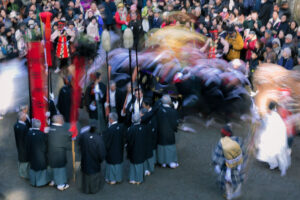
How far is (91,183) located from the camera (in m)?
7.89

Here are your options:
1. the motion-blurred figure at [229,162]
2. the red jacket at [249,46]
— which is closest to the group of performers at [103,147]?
the motion-blurred figure at [229,162]

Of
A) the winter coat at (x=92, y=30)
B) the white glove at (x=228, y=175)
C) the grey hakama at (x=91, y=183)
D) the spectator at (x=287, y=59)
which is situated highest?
the winter coat at (x=92, y=30)

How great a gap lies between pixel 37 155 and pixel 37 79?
1.64 meters

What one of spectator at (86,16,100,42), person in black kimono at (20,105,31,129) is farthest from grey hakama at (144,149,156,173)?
spectator at (86,16,100,42)

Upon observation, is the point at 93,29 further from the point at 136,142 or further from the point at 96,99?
the point at 136,142

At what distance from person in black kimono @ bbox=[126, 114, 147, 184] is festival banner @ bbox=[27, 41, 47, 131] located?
79.0 inches

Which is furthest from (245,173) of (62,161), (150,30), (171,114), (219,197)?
(150,30)

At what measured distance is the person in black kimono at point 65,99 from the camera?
966 centimetres

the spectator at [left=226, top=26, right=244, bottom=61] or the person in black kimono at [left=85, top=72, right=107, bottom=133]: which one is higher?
the spectator at [left=226, top=26, right=244, bottom=61]

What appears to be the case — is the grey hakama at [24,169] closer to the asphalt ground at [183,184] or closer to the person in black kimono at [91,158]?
the asphalt ground at [183,184]

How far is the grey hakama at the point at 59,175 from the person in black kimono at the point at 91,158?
0.38 m

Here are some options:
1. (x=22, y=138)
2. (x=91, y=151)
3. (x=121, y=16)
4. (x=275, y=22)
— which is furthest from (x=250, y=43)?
(x=22, y=138)

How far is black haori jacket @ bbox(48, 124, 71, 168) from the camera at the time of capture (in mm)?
→ 7832

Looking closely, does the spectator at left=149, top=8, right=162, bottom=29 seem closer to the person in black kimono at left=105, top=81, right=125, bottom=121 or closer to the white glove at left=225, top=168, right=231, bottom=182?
the person in black kimono at left=105, top=81, right=125, bottom=121
